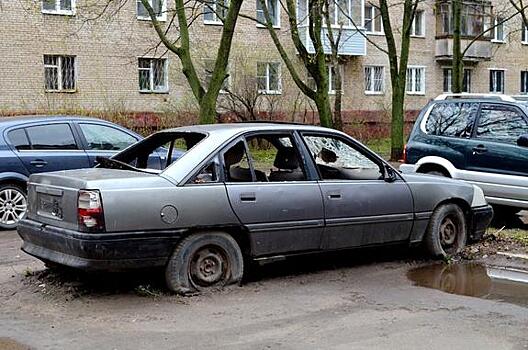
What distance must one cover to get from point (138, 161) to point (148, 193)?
1346 mm

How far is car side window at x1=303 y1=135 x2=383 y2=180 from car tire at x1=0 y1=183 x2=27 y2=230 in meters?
5.11

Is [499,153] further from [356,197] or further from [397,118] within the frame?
[397,118]

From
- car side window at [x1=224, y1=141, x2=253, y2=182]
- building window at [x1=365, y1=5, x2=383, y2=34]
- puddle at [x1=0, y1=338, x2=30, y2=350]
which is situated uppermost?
building window at [x1=365, y1=5, x2=383, y2=34]

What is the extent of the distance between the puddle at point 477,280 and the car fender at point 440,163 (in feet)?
10.4

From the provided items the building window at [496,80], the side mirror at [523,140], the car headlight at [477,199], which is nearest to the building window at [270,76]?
the building window at [496,80]

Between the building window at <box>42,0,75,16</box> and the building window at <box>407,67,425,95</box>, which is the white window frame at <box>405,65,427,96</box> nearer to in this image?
the building window at <box>407,67,425,95</box>

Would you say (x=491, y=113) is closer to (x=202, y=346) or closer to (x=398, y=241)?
(x=398, y=241)

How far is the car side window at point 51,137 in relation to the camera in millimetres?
10953

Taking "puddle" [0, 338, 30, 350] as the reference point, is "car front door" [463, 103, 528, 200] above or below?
above

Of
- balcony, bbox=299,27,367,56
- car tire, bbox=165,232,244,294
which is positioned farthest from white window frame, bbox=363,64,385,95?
car tire, bbox=165,232,244,294

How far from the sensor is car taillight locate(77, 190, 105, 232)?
611cm

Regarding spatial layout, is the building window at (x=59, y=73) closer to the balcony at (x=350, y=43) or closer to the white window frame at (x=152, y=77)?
the white window frame at (x=152, y=77)

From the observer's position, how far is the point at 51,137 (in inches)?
434

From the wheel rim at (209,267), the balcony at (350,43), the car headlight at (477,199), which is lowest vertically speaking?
the wheel rim at (209,267)
